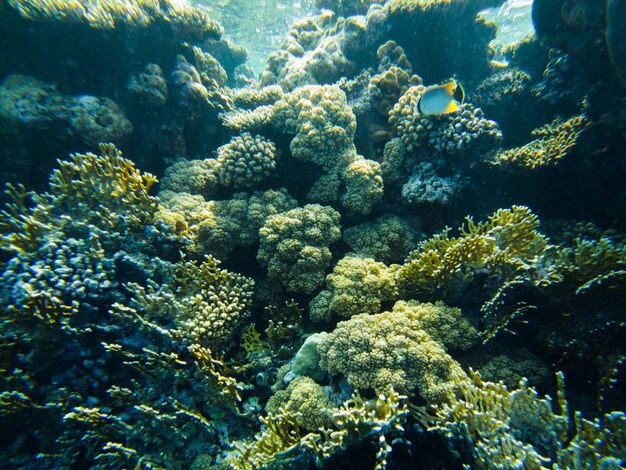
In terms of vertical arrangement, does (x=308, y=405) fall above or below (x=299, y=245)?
below

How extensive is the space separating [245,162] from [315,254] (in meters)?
2.13

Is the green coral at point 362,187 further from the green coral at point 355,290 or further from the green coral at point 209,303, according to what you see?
the green coral at point 209,303

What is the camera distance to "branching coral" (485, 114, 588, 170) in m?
4.71

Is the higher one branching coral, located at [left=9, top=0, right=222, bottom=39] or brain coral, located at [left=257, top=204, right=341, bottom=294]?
branching coral, located at [left=9, top=0, right=222, bottom=39]

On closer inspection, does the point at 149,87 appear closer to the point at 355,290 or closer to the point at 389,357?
the point at 355,290

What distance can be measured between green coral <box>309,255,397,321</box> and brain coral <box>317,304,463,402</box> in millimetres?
445

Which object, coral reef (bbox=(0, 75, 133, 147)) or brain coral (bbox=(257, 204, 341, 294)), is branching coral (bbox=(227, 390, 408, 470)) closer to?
brain coral (bbox=(257, 204, 341, 294))

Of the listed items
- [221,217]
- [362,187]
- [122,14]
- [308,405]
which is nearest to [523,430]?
[308,405]

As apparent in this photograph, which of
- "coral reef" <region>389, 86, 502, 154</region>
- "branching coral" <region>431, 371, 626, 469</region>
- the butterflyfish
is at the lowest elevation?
"branching coral" <region>431, 371, 626, 469</region>

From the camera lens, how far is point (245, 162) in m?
4.87

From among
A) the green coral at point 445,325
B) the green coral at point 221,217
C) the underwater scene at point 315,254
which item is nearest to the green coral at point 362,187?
the underwater scene at point 315,254

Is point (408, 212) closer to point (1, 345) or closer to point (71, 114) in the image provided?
point (1, 345)

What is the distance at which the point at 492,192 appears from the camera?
509cm

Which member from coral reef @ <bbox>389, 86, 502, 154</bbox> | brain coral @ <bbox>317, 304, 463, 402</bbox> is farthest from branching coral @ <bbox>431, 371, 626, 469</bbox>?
coral reef @ <bbox>389, 86, 502, 154</bbox>
